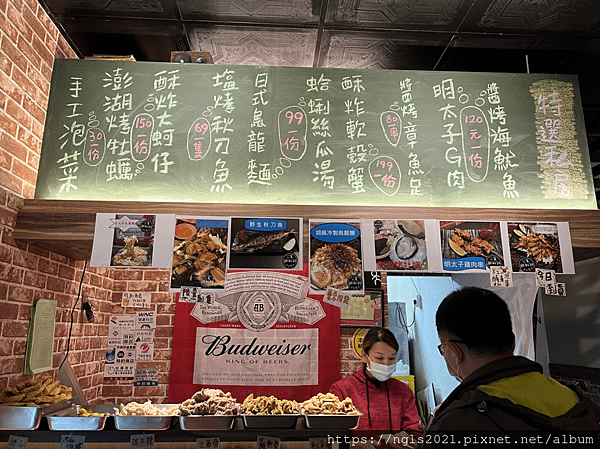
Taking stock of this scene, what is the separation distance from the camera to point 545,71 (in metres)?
3.37

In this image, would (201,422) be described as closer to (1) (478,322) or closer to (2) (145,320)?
(1) (478,322)

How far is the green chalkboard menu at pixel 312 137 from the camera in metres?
2.72

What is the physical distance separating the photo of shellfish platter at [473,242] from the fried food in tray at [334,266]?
51 centimetres

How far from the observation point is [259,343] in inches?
160

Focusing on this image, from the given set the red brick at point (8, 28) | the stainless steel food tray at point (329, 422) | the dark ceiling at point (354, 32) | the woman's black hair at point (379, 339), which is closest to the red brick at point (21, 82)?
the red brick at point (8, 28)

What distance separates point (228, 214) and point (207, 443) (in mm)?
1220

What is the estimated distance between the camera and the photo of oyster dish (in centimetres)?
241

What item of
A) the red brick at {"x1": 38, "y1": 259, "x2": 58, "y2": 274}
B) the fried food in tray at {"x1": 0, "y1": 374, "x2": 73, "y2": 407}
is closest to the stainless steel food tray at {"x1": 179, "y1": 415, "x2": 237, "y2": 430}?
the fried food in tray at {"x1": 0, "y1": 374, "x2": 73, "y2": 407}

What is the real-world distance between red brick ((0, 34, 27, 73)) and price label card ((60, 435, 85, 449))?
79.4 inches

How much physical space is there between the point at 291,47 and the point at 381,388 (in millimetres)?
2568

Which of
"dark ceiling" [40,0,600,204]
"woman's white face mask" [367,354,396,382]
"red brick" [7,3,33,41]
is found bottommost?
"woman's white face mask" [367,354,396,382]

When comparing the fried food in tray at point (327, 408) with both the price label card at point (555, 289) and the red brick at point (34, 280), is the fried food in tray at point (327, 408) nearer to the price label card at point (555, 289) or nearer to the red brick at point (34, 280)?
the price label card at point (555, 289)

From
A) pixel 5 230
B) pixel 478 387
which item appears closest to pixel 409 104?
pixel 478 387

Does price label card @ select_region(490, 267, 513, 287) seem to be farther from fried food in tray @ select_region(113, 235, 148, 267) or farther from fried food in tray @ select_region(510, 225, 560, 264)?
fried food in tray @ select_region(113, 235, 148, 267)
